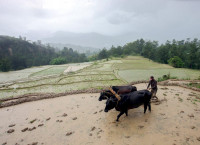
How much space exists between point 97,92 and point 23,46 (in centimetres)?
7695

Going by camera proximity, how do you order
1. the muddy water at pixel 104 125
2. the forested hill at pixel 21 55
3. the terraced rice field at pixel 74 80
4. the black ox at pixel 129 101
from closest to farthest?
the muddy water at pixel 104 125, the black ox at pixel 129 101, the terraced rice field at pixel 74 80, the forested hill at pixel 21 55

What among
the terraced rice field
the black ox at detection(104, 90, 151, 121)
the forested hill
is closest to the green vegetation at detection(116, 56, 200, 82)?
the terraced rice field

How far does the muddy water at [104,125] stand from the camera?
472 cm

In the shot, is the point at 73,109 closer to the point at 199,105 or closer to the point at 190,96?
the point at 199,105

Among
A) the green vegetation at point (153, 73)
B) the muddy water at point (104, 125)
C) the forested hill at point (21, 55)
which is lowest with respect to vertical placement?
the muddy water at point (104, 125)

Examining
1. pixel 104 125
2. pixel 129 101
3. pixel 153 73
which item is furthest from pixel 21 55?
pixel 129 101

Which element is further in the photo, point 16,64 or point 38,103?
point 16,64

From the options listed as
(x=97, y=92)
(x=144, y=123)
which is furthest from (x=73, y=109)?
(x=144, y=123)

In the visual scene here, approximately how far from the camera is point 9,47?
64.8m

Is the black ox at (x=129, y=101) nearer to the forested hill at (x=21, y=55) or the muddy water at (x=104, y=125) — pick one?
the muddy water at (x=104, y=125)

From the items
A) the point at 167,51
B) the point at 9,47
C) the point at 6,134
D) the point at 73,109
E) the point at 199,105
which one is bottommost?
the point at 6,134

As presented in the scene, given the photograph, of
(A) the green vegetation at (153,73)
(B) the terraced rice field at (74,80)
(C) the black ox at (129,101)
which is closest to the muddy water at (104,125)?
(C) the black ox at (129,101)

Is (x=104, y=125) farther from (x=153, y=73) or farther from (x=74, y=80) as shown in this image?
(x=153, y=73)

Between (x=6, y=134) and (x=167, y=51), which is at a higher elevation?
(x=167, y=51)
